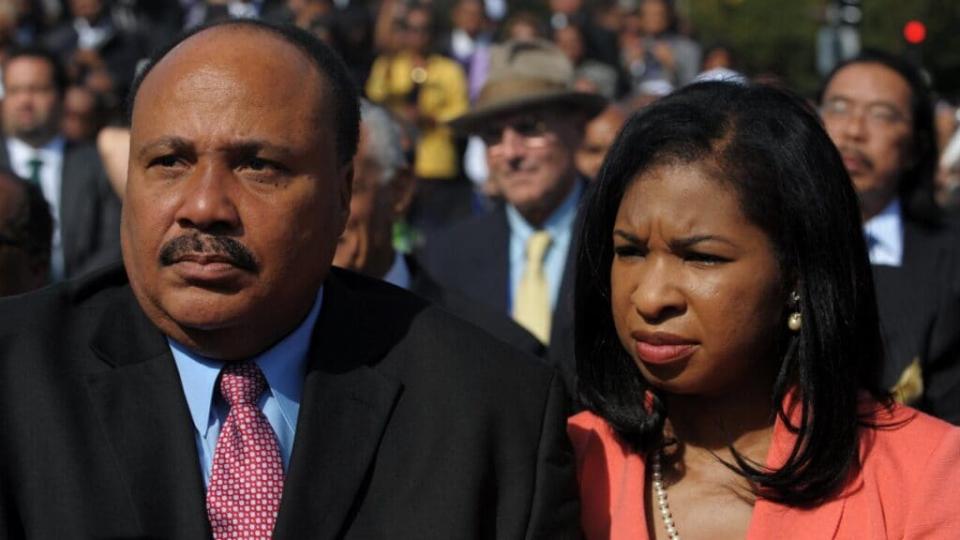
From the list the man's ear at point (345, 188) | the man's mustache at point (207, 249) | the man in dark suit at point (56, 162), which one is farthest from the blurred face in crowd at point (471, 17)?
the man's mustache at point (207, 249)

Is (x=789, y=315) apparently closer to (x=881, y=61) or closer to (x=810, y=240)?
(x=810, y=240)

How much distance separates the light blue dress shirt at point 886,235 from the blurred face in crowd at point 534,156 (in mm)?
1636

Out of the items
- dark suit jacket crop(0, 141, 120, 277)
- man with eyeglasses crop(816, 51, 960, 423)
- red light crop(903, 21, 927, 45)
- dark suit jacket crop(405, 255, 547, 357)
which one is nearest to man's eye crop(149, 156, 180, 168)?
dark suit jacket crop(405, 255, 547, 357)

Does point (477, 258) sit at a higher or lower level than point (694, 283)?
lower

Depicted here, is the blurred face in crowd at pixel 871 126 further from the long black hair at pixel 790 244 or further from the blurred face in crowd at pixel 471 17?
the blurred face in crowd at pixel 471 17

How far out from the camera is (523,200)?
773cm

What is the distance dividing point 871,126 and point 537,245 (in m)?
1.59

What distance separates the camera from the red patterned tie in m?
3.18

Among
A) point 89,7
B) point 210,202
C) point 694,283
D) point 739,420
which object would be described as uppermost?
point 89,7

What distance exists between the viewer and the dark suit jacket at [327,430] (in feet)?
10.2

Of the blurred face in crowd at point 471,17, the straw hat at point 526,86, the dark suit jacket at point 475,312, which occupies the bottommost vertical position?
the dark suit jacket at point 475,312

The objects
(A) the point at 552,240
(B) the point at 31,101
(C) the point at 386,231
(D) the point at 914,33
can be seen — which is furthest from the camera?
(D) the point at 914,33

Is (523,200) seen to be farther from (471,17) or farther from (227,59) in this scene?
(471,17)

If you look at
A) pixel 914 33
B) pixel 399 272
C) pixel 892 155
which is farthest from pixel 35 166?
pixel 914 33
